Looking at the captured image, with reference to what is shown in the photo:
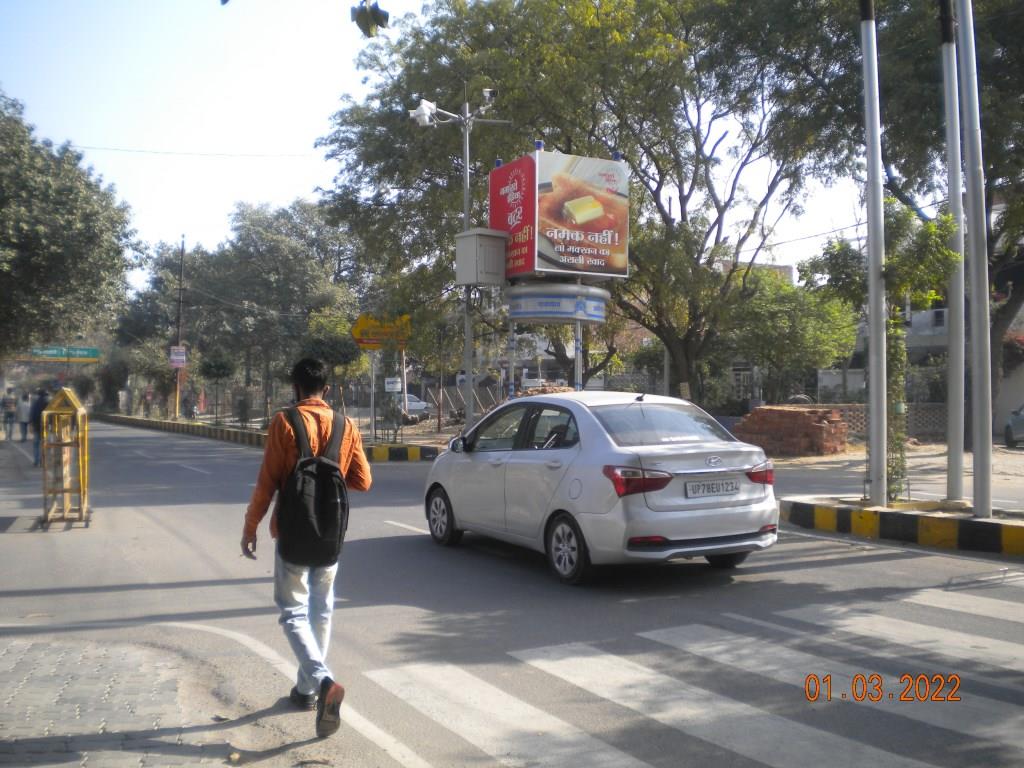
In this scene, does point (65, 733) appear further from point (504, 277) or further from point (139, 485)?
point (504, 277)

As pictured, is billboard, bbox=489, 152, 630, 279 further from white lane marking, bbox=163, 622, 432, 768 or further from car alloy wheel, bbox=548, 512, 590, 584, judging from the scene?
white lane marking, bbox=163, 622, 432, 768

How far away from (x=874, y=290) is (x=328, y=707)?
8372 millimetres

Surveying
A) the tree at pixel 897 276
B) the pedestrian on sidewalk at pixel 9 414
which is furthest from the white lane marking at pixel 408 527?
the pedestrian on sidewalk at pixel 9 414

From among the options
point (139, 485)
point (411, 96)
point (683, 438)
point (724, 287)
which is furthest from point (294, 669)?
point (411, 96)

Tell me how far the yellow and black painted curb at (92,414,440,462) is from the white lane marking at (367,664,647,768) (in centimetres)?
301

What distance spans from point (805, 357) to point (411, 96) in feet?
59.7

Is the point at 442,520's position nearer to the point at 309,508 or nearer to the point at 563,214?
the point at 309,508

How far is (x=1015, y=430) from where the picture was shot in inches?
983

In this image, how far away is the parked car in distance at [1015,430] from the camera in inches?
Answer: 981

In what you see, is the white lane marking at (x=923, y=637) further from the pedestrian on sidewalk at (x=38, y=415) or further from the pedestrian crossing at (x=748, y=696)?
the pedestrian on sidewalk at (x=38, y=415)

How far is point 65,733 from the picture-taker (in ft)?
14.1

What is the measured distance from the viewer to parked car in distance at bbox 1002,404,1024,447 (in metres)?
24.9

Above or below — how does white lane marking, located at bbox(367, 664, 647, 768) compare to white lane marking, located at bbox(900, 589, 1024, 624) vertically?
below
